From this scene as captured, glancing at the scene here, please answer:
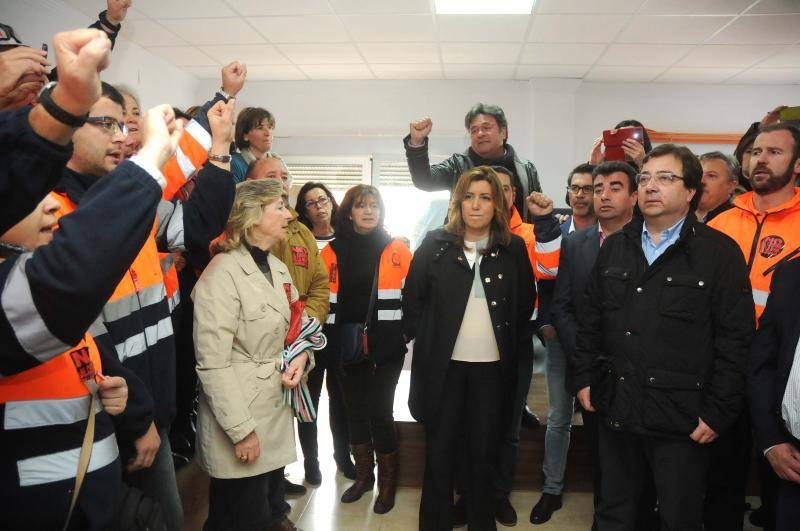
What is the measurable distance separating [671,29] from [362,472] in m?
4.40

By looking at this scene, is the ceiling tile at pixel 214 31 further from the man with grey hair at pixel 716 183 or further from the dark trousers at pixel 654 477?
the dark trousers at pixel 654 477

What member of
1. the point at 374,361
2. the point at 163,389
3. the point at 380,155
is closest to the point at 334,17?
the point at 380,155

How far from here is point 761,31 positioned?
4.23 metres

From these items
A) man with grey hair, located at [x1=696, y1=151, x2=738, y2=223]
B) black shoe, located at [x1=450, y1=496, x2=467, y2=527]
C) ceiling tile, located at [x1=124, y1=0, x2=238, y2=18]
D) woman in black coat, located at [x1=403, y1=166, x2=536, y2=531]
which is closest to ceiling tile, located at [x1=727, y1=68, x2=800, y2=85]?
man with grey hair, located at [x1=696, y1=151, x2=738, y2=223]

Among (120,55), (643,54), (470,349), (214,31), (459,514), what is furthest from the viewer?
(643,54)

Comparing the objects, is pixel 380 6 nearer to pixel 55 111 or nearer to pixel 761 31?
pixel 761 31

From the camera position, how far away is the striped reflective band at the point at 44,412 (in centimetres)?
87

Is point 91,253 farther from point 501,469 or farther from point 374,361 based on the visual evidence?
point 501,469

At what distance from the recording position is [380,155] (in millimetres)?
5992

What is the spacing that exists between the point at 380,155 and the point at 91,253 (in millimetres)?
5525

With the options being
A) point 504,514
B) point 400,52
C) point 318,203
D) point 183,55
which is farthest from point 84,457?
point 183,55

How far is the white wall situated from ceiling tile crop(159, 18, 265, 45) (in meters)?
A: 0.54

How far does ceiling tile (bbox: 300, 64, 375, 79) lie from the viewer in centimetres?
541

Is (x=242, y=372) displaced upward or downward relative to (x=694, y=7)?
downward
